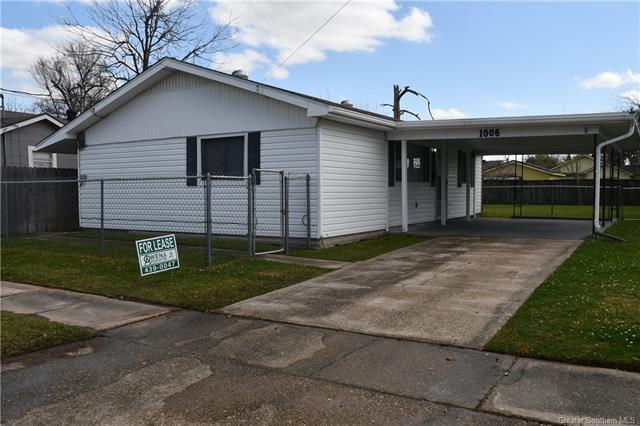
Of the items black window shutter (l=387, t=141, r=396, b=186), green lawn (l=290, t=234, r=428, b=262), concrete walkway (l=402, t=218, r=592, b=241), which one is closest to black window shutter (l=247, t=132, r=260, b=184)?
green lawn (l=290, t=234, r=428, b=262)

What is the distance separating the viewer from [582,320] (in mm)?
5504

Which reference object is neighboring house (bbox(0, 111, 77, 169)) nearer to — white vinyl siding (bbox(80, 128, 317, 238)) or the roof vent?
white vinyl siding (bbox(80, 128, 317, 238))

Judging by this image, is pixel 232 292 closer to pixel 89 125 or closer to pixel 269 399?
pixel 269 399

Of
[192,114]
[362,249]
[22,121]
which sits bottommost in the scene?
[362,249]

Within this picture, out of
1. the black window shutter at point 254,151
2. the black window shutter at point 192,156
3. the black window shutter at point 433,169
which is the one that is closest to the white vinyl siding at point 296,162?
the black window shutter at point 254,151

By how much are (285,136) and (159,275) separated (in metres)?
4.65

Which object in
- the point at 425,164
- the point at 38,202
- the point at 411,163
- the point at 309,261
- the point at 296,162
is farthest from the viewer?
the point at 425,164

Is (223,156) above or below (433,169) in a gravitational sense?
above

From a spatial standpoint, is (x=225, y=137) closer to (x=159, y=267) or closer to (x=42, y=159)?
(x=159, y=267)

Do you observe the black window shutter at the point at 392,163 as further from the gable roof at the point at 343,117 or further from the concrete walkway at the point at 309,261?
the concrete walkway at the point at 309,261

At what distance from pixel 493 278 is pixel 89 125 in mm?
11990

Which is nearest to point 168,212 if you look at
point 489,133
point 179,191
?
point 179,191

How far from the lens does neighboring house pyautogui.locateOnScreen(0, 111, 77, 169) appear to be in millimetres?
20094

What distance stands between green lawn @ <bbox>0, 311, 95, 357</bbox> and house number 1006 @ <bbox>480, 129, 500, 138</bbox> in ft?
34.4
